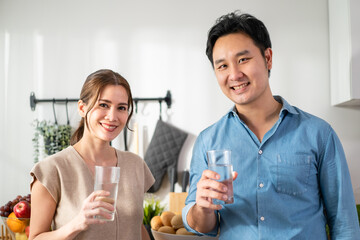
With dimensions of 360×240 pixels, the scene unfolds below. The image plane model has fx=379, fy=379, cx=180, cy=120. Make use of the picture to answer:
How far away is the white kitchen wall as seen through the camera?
8.41ft

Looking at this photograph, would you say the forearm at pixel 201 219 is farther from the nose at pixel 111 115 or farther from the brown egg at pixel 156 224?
the brown egg at pixel 156 224

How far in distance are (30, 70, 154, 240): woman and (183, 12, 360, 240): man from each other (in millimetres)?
223

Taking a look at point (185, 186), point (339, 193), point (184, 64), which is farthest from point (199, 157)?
point (184, 64)

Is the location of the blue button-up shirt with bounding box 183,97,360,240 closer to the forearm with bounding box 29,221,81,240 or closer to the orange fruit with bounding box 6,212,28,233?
the forearm with bounding box 29,221,81,240

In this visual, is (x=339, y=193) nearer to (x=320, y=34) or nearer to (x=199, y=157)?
(x=199, y=157)

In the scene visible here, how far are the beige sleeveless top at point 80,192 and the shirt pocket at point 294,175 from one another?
0.51 meters

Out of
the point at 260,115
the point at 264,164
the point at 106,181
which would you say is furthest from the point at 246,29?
the point at 106,181

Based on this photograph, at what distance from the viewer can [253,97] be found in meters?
1.23

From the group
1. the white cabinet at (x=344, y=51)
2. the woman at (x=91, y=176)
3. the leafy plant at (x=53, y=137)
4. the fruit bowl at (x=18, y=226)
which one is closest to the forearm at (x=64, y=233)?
the woman at (x=91, y=176)

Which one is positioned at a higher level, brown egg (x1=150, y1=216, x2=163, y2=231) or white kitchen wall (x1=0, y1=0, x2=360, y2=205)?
white kitchen wall (x1=0, y1=0, x2=360, y2=205)

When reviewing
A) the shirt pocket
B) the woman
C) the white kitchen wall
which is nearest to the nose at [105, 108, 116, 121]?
the woman

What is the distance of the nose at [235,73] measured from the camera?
1215 mm

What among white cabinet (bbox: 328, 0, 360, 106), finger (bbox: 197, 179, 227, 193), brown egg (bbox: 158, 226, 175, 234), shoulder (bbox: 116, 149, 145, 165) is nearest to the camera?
finger (bbox: 197, 179, 227, 193)

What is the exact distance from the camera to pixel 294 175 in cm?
116
